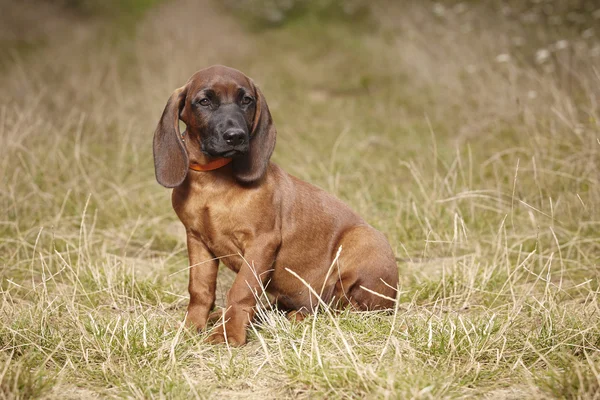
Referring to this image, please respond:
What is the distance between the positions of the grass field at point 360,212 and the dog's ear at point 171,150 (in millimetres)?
596

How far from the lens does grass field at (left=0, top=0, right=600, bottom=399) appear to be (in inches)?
135

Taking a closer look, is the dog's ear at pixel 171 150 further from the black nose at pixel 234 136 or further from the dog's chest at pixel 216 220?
the black nose at pixel 234 136

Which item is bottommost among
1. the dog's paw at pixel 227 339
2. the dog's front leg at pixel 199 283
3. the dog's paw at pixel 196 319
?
the dog's paw at pixel 227 339

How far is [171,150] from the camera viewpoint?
3984 mm

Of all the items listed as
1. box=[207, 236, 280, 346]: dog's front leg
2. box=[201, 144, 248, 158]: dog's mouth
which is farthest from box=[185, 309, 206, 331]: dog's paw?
box=[201, 144, 248, 158]: dog's mouth

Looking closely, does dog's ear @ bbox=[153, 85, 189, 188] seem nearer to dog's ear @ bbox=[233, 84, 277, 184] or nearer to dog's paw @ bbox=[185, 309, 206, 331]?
dog's ear @ bbox=[233, 84, 277, 184]

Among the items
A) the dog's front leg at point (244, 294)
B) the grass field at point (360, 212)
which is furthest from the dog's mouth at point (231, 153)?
the grass field at point (360, 212)

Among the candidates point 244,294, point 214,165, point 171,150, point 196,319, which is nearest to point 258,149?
point 214,165

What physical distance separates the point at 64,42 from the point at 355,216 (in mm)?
11164

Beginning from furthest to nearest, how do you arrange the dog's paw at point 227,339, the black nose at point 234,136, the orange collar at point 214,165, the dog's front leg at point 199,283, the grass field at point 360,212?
the dog's front leg at point 199,283, the orange collar at point 214,165, the dog's paw at point 227,339, the black nose at point 234,136, the grass field at point 360,212

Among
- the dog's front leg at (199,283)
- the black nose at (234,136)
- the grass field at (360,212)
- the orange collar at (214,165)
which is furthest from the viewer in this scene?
the dog's front leg at (199,283)

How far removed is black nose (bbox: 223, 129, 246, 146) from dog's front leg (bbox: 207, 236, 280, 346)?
0.56 m

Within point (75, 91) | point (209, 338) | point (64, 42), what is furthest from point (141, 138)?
point (64, 42)

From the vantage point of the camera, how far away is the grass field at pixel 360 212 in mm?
3420
